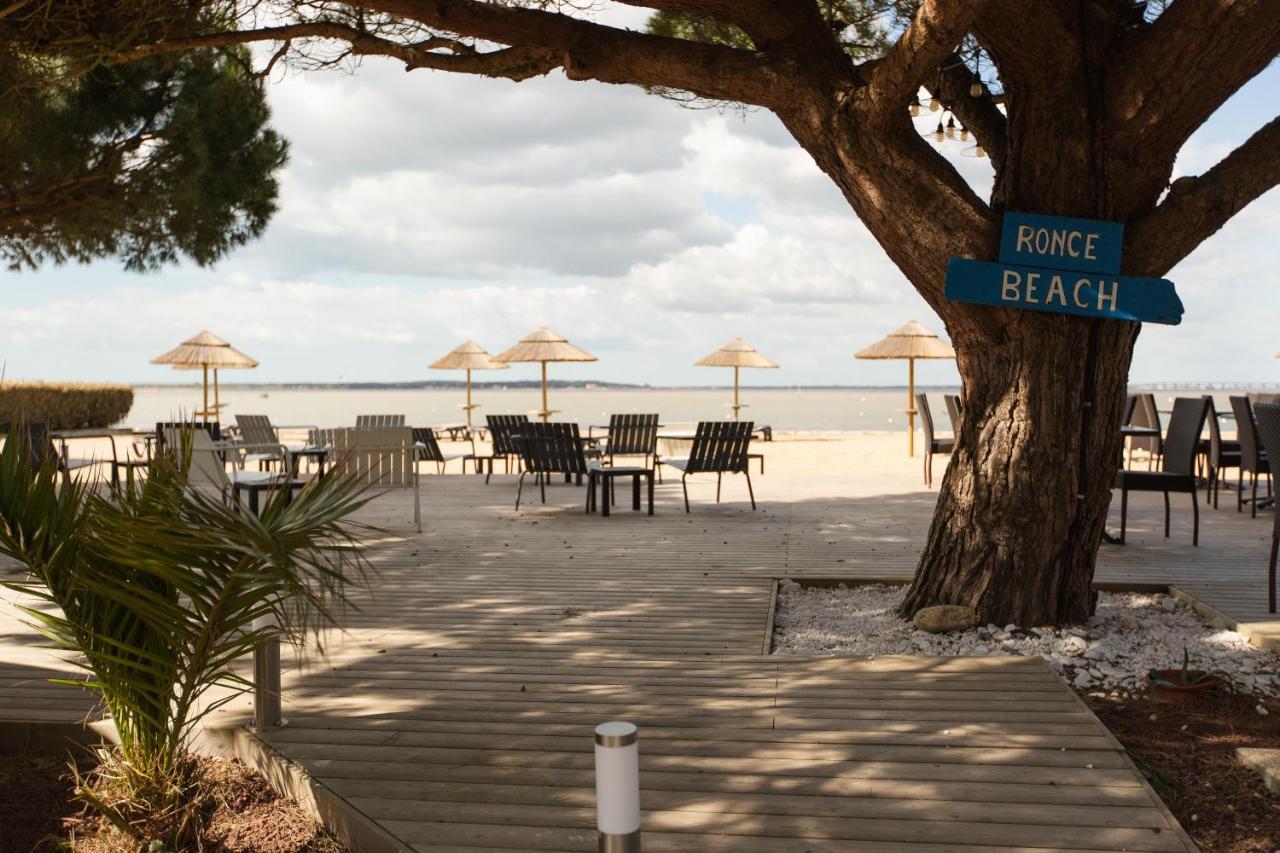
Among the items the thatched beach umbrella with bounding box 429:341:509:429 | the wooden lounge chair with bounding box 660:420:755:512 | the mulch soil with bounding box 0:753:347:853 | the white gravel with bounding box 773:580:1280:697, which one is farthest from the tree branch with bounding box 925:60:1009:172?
the thatched beach umbrella with bounding box 429:341:509:429

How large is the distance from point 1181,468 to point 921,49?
4.58 m

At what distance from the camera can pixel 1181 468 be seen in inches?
289

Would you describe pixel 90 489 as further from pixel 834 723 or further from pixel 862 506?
pixel 862 506

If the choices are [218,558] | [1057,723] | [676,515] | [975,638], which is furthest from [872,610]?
[676,515]

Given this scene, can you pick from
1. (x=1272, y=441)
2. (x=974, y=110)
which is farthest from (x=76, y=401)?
(x=1272, y=441)

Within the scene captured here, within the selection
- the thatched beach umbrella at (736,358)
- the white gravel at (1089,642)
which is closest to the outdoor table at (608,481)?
the white gravel at (1089,642)

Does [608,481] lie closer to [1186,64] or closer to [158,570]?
[1186,64]

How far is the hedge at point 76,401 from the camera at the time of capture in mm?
21906

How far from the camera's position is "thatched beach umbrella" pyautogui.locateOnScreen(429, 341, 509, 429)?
19.6 m

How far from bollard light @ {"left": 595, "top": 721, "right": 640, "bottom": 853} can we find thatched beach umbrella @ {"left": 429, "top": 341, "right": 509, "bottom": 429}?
1734cm

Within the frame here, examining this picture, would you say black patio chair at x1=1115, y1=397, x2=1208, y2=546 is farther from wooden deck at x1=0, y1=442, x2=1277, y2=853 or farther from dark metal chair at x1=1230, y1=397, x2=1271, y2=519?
dark metal chair at x1=1230, y1=397, x2=1271, y2=519

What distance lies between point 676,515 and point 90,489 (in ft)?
21.5

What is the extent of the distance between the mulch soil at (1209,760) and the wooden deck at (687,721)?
0.17 meters

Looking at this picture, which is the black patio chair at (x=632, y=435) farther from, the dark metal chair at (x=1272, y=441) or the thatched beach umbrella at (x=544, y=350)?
the dark metal chair at (x=1272, y=441)
